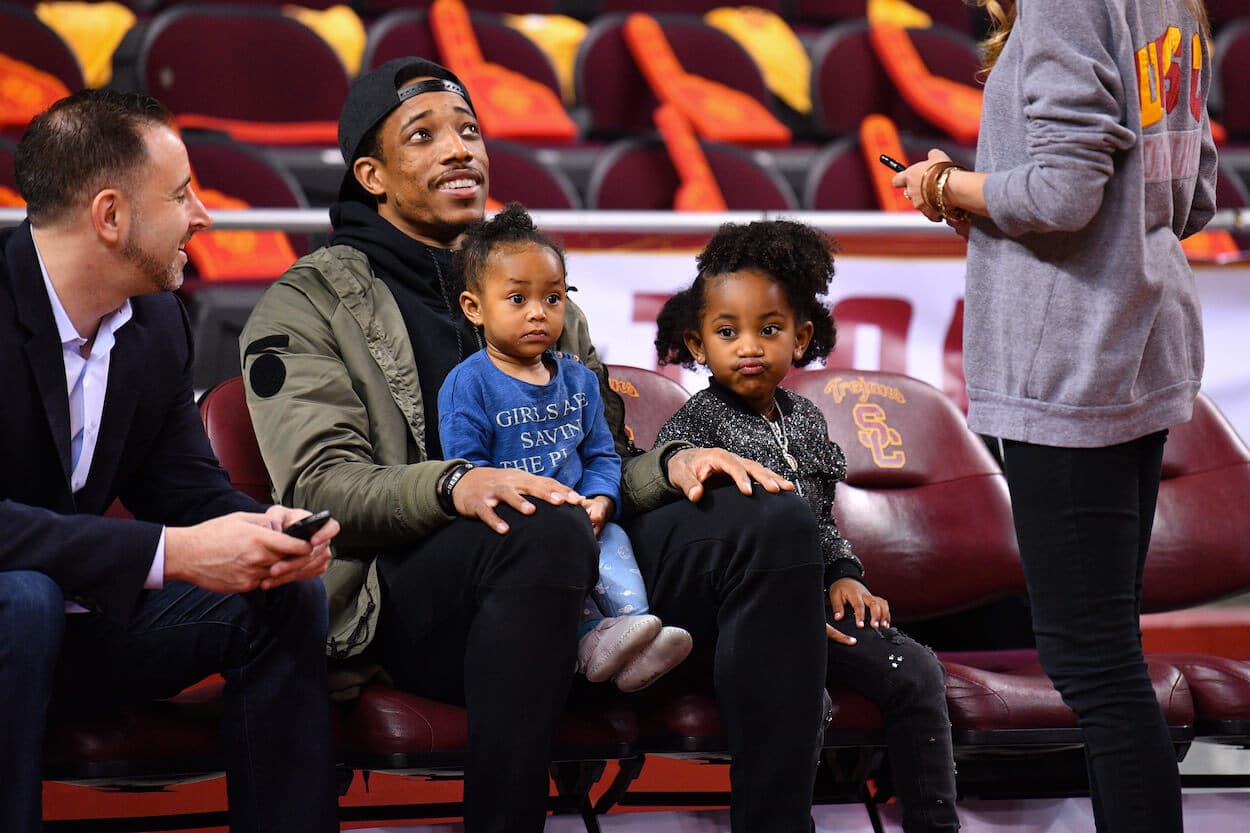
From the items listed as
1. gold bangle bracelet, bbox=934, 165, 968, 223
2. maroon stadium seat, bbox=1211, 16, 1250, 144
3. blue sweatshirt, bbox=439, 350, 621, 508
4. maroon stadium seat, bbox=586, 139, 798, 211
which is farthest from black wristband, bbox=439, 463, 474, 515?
maroon stadium seat, bbox=1211, 16, 1250, 144

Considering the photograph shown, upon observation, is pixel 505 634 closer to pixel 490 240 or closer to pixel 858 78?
pixel 490 240

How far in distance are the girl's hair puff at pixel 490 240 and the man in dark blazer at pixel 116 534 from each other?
413 mm

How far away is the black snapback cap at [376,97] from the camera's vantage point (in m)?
2.33

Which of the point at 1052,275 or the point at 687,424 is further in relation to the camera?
the point at 687,424

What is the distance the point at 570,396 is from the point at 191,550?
64 centimetres

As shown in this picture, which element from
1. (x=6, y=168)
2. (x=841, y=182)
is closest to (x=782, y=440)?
(x=6, y=168)

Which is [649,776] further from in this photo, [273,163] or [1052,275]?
[273,163]

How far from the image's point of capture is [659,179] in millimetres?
4879

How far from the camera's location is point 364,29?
527 cm

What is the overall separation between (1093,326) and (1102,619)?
1.20ft

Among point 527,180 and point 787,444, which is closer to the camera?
point 787,444

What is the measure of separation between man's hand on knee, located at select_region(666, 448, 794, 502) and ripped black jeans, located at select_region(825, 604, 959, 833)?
315 millimetres

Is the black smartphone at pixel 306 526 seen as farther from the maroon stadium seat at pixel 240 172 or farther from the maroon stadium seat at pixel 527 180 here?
the maroon stadium seat at pixel 527 180

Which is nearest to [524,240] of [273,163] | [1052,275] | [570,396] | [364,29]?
[570,396]
